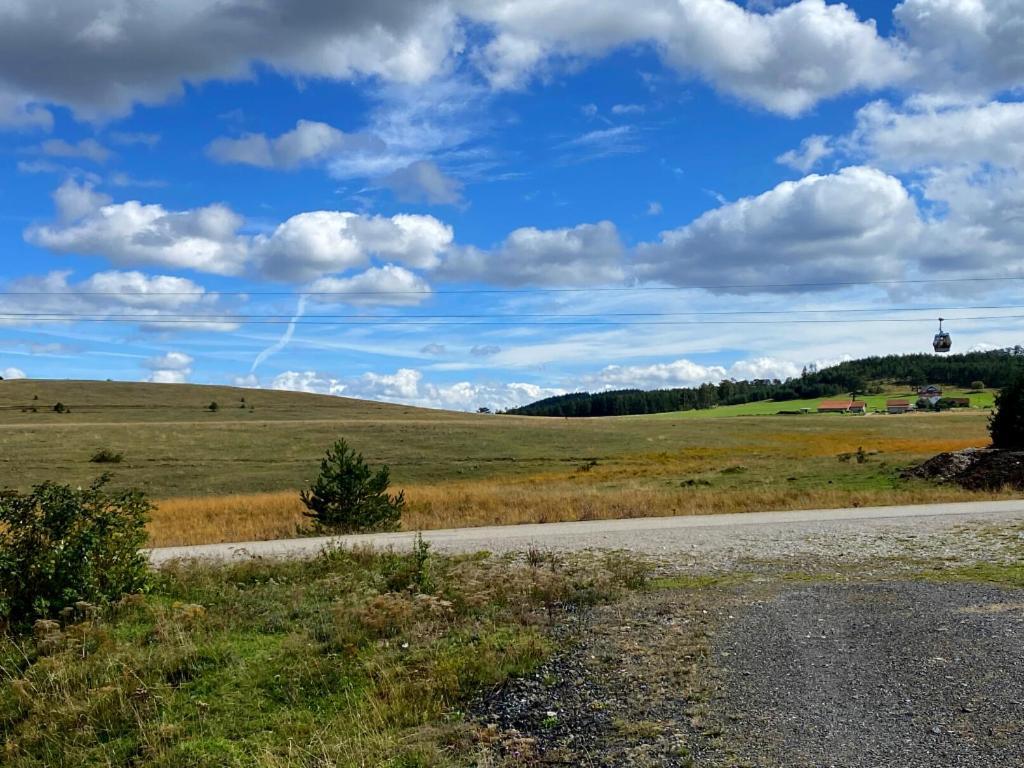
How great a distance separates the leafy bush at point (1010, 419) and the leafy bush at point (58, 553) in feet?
111

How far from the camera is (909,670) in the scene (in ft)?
24.7

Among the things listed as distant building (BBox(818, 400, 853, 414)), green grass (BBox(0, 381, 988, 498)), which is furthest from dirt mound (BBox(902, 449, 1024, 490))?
distant building (BBox(818, 400, 853, 414))

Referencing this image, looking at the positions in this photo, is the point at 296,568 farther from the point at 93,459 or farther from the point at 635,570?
the point at 93,459

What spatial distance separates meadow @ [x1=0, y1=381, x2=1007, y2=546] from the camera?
85.9ft

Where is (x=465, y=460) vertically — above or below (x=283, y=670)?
below

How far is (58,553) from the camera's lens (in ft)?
35.6

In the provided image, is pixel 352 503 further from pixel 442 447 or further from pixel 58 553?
pixel 442 447

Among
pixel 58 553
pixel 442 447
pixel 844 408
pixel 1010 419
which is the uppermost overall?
pixel 844 408

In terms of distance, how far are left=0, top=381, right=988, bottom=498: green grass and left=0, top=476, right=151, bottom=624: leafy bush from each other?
2862 centimetres

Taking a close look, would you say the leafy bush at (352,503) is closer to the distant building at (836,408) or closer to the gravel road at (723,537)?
the gravel road at (723,537)

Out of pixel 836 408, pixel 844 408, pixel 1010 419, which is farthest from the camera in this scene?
pixel 836 408

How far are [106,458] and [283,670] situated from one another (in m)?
53.6

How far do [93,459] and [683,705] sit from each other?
57.2 meters

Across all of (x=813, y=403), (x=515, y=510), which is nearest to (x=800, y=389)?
(x=813, y=403)
